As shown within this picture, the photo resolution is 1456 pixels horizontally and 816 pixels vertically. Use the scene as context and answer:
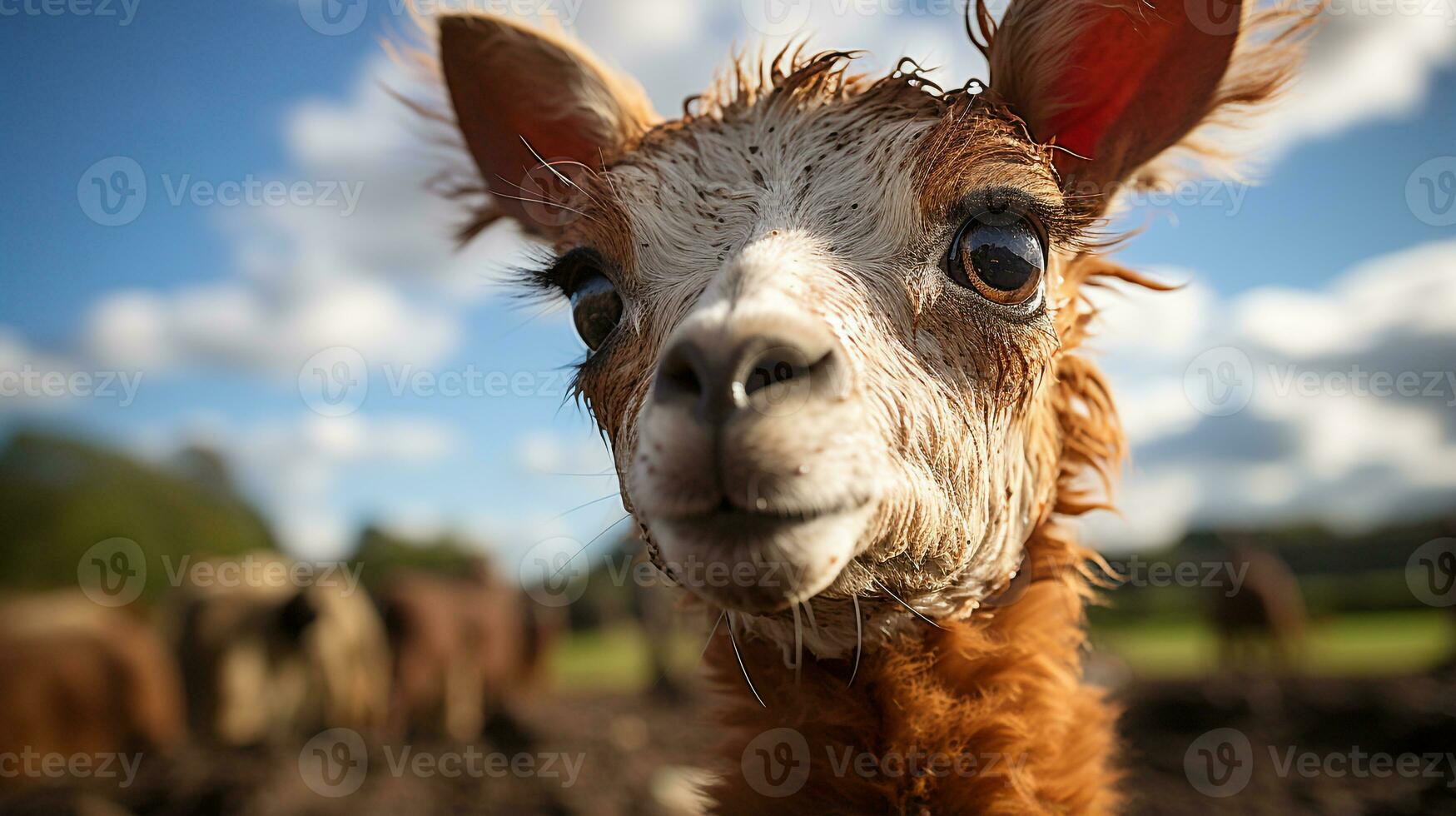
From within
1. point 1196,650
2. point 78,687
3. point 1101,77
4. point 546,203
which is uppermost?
point 1196,650

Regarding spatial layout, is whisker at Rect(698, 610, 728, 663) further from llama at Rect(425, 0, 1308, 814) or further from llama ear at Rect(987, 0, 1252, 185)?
llama ear at Rect(987, 0, 1252, 185)

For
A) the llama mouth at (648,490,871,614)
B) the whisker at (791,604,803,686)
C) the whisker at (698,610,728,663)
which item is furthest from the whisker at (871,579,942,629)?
the whisker at (698,610,728,663)

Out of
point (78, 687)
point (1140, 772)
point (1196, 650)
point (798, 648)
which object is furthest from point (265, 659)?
point (1196, 650)

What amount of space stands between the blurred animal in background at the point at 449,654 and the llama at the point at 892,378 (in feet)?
41.0

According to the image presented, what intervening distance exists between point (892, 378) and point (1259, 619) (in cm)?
2093

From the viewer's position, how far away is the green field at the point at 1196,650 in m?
17.6

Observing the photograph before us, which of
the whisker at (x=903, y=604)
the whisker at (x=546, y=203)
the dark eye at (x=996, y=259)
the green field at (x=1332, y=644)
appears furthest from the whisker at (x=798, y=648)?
the green field at (x=1332, y=644)

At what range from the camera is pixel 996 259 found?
2504 millimetres

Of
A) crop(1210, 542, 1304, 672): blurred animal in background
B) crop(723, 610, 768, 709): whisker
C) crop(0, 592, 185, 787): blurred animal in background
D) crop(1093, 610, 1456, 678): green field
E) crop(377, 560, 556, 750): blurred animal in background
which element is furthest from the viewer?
crop(1210, 542, 1304, 672): blurred animal in background

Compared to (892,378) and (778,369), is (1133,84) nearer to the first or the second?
(892,378)

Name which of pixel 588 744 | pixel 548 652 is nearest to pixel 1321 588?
pixel 548 652

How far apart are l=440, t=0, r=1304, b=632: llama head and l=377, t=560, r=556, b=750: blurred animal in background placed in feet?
41.3

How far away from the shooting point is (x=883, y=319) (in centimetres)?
231

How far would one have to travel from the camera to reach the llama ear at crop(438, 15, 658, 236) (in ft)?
11.4
